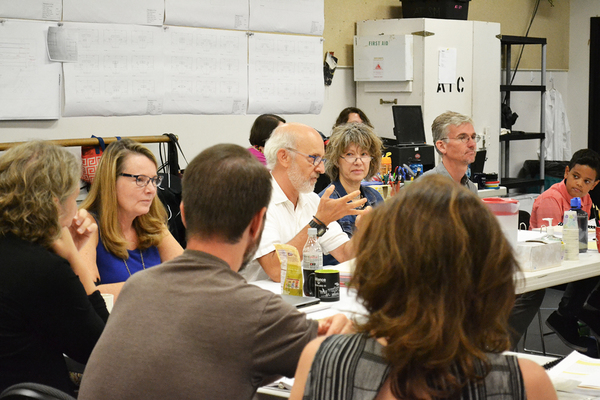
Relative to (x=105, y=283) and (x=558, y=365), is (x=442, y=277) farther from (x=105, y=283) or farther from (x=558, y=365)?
(x=105, y=283)

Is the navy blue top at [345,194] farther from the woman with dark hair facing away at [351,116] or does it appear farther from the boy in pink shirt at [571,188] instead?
the woman with dark hair facing away at [351,116]

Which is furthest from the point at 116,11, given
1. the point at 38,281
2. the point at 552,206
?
the point at 38,281

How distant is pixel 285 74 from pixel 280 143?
2411 millimetres

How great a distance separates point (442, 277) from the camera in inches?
40.1

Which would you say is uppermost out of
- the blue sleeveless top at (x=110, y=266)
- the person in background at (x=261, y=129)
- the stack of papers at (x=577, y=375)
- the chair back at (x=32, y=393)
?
the person in background at (x=261, y=129)

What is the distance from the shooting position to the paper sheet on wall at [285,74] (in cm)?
520

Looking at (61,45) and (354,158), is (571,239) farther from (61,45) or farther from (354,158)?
(61,45)

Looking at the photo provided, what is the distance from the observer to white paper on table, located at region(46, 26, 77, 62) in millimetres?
4113

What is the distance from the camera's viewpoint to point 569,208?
421 centimetres

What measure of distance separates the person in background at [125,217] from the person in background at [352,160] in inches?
40.3

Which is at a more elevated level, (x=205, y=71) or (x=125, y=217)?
(x=205, y=71)

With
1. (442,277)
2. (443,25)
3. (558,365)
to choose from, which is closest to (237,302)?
(442,277)

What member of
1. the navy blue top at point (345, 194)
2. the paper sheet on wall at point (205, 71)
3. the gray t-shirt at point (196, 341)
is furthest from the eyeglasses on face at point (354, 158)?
the gray t-shirt at point (196, 341)

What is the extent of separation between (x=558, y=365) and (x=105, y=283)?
1.64 meters
